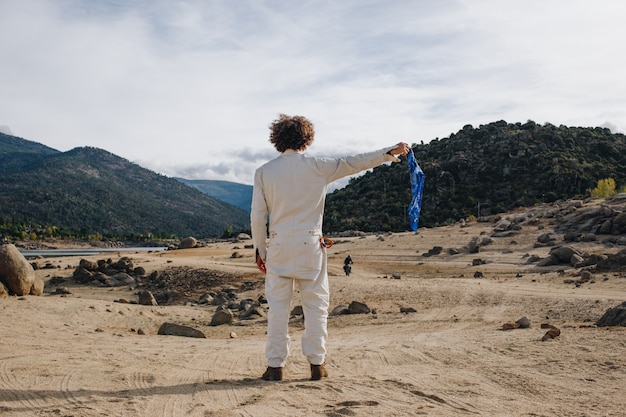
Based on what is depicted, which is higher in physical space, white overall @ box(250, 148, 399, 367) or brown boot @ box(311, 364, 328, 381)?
white overall @ box(250, 148, 399, 367)

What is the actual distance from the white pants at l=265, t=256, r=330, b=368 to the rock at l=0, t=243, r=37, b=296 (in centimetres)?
969

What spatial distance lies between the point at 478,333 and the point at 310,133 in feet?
15.2

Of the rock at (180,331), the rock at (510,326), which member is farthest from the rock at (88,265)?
the rock at (510,326)

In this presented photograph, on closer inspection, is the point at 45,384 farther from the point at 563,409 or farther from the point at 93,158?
the point at 93,158

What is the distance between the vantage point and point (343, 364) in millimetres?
6930

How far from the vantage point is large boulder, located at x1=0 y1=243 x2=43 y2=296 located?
44.5ft

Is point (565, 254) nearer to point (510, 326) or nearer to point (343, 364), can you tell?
point (510, 326)

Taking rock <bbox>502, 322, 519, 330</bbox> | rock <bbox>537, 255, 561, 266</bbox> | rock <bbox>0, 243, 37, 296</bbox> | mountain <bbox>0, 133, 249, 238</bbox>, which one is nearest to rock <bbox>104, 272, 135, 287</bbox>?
rock <bbox>0, 243, 37, 296</bbox>

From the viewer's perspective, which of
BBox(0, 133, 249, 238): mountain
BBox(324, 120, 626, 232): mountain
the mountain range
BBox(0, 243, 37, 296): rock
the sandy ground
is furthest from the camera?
BBox(0, 133, 249, 238): mountain

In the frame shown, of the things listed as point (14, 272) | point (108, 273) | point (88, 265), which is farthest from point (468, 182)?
point (14, 272)

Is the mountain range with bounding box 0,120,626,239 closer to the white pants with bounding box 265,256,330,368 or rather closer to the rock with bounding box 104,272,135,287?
the rock with bounding box 104,272,135,287

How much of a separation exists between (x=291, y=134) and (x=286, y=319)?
1.80 meters

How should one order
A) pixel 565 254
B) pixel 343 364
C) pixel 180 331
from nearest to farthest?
pixel 343 364
pixel 180 331
pixel 565 254

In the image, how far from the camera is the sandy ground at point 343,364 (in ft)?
16.7
